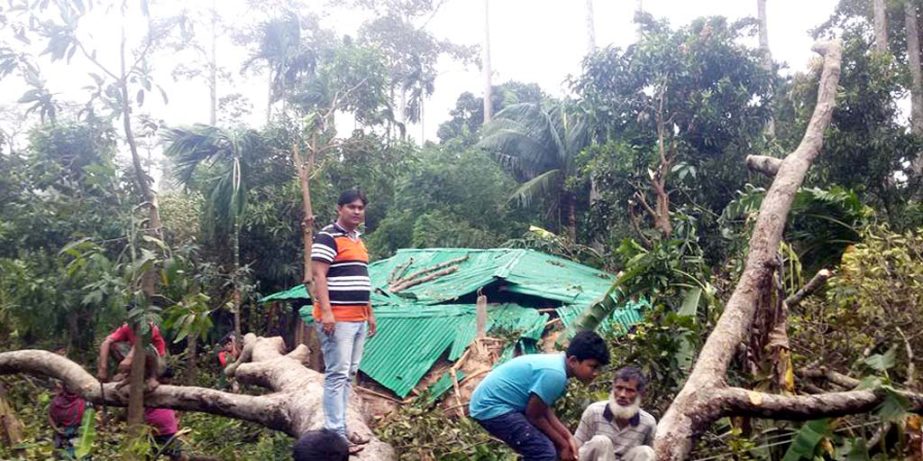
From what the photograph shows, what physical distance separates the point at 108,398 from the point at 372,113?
8.10 metres

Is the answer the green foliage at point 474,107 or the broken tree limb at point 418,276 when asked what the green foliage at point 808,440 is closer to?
the broken tree limb at point 418,276

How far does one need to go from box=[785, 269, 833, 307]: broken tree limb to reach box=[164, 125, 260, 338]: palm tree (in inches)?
371

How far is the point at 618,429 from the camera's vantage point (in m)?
4.02

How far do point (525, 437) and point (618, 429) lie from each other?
19.4 inches

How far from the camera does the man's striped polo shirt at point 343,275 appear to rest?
4742 mm

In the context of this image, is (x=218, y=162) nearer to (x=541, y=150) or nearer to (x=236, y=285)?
(x=236, y=285)

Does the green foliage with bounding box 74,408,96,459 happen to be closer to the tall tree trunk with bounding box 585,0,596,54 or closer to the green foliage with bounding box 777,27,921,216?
the green foliage with bounding box 777,27,921,216

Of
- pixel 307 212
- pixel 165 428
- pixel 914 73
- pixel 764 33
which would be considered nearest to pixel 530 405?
pixel 165 428

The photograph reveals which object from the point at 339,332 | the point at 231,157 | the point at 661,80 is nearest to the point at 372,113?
the point at 231,157

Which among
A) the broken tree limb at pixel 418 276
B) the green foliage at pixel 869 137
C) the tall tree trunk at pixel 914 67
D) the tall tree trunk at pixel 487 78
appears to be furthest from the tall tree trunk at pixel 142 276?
the tall tree trunk at pixel 487 78

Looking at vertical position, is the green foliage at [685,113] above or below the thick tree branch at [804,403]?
above

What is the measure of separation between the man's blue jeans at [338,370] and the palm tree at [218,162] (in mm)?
8427

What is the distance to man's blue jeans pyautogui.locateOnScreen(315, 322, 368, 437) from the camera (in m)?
4.64

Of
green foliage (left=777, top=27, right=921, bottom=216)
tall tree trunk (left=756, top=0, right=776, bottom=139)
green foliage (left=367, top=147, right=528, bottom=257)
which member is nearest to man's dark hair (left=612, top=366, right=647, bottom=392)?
green foliage (left=777, top=27, right=921, bottom=216)
